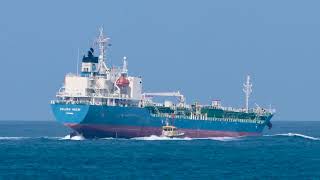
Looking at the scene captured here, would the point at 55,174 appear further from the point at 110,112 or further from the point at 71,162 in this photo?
the point at 110,112

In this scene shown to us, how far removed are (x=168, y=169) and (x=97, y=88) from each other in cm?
3580

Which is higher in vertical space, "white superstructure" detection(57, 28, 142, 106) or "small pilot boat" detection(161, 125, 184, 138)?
"white superstructure" detection(57, 28, 142, 106)

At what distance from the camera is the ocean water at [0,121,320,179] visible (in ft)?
228

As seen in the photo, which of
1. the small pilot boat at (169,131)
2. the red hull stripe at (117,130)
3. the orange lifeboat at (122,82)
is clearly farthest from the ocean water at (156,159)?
the orange lifeboat at (122,82)

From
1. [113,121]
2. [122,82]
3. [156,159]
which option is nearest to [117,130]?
[113,121]

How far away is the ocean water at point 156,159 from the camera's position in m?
69.4

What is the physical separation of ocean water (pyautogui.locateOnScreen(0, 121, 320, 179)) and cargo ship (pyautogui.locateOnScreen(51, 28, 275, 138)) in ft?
5.46

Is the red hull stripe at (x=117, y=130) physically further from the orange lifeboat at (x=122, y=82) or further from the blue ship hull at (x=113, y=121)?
the orange lifeboat at (x=122, y=82)

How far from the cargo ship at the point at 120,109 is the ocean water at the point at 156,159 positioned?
1.66 meters

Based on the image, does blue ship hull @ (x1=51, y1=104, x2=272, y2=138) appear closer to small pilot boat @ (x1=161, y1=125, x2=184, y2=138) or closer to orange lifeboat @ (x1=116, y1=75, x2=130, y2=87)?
small pilot boat @ (x1=161, y1=125, x2=184, y2=138)

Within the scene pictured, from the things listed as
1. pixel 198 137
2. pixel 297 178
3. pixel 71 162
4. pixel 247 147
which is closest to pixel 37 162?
pixel 71 162

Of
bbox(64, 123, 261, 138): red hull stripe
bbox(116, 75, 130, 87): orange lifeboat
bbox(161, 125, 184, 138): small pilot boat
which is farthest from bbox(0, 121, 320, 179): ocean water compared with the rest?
bbox(116, 75, 130, 87): orange lifeboat

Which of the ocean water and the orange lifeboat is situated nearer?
the ocean water

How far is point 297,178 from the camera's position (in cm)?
6788
